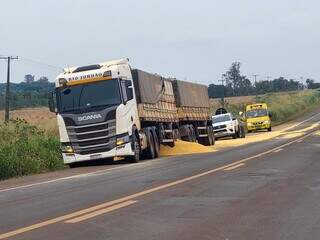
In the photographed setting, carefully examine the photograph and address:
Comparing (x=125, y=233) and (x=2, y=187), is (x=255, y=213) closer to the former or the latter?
(x=125, y=233)

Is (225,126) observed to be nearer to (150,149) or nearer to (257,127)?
(257,127)

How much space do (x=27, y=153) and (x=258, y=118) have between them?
35.1 meters

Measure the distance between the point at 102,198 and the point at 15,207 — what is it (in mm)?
1526

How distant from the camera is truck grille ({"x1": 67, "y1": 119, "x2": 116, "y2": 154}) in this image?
2120cm

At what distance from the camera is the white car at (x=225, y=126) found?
42.3 meters

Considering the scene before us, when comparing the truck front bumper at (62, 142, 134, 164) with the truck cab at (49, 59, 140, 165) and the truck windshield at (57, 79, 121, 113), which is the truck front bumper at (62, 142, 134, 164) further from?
the truck windshield at (57, 79, 121, 113)

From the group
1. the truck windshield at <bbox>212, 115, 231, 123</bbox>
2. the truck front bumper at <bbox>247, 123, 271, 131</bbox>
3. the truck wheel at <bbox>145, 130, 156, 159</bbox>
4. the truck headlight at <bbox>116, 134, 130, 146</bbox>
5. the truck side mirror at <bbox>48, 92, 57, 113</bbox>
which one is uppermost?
the truck side mirror at <bbox>48, 92, 57, 113</bbox>

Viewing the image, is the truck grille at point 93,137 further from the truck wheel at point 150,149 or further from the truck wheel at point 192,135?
the truck wheel at point 192,135

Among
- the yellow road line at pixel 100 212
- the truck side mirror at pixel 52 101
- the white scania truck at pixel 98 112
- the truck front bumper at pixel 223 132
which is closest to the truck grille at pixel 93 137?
the white scania truck at pixel 98 112

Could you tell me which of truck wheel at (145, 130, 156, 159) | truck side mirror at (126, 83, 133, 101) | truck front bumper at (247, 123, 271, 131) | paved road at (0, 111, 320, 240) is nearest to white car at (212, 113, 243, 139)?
truck front bumper at (247, 123, 271, 131)

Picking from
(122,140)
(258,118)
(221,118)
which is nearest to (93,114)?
(122,140)

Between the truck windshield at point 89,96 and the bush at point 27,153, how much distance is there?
1.98 meters

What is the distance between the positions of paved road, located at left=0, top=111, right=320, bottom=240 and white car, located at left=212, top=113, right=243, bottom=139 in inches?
1017

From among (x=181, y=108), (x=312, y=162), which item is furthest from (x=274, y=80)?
(x=312, y=162)
